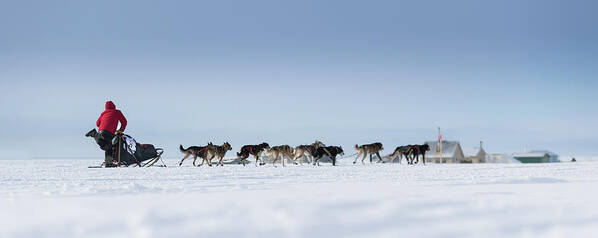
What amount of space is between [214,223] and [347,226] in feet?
2.44

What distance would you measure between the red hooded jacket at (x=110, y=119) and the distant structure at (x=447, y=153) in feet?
110

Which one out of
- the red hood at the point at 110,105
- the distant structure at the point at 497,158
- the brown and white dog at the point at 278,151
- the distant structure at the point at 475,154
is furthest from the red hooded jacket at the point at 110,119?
the distant structure at the point at 497,158

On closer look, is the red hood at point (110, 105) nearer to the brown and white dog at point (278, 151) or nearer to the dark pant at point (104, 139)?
the dark pant at point (104, 139)

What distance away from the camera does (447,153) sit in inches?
1852

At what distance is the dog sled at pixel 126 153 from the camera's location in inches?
568

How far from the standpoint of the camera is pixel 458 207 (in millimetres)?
3336

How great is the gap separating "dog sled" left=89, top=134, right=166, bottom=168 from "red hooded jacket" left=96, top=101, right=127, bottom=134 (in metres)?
0.34

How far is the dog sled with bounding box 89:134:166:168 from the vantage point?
1443cm

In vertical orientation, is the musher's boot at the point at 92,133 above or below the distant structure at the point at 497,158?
above

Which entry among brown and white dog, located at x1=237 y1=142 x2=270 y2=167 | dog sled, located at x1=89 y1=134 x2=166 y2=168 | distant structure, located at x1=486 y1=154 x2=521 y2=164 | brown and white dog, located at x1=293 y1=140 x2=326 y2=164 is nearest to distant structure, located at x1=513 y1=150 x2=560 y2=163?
distant structure, located at x1=486 y1=154 x2=521 y2=164

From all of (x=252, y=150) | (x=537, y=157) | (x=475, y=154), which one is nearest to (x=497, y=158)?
(x=475, y=154)

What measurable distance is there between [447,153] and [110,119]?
3812 cm

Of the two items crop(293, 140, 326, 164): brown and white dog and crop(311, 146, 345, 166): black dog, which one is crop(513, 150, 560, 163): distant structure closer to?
crop(311, 146, 345, 166): black dog

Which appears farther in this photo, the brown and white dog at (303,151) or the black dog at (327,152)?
the brown and white dog at (303,151)
